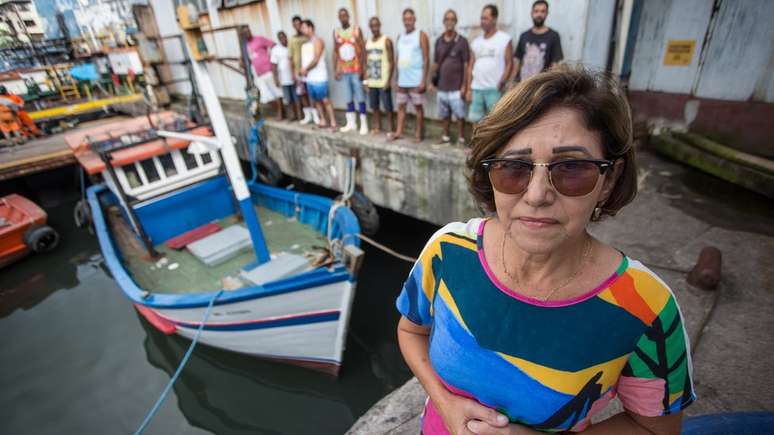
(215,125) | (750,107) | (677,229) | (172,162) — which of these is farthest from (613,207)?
(172,162)

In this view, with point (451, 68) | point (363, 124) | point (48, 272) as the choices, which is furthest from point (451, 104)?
point (48, 272)

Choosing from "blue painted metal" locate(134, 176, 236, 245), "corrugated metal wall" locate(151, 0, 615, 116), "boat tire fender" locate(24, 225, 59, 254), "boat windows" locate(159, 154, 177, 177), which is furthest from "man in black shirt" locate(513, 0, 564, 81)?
"boat tire fender" locate(24, 225, 59, 254)

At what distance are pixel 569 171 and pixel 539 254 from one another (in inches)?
9.1

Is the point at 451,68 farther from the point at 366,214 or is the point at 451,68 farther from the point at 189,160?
the point at 189,160

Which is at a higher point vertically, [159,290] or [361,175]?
[361,175]

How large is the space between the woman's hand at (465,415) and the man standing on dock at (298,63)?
8.04 meters

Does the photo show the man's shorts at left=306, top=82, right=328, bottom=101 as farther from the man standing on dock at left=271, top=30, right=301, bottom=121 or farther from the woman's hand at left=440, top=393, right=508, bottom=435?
the woman's hand at left=440, top=393, right=508, bottom=435

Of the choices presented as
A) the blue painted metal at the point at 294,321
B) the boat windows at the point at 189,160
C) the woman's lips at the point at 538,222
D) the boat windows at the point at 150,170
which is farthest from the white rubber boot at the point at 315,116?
the woman's lips at the point at 538,222

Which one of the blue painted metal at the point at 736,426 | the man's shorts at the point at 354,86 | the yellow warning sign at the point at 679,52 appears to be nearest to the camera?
the blue painted metal at the point at 736,426

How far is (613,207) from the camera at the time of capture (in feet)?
A: 3.79

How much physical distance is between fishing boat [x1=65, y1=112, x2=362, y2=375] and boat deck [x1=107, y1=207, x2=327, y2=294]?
0.02 m

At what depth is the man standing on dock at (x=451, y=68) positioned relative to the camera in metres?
5.74

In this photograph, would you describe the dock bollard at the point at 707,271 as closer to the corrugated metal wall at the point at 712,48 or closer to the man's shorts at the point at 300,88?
the corrugated metal wall at the point at 712,48

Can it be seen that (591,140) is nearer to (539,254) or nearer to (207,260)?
(539,254)
